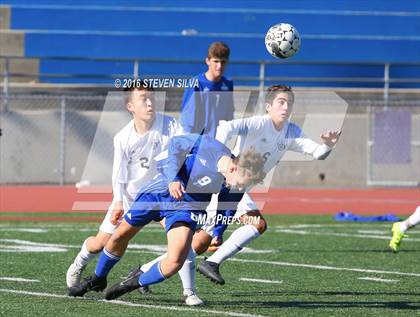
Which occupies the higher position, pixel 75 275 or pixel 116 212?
pixel 116 212

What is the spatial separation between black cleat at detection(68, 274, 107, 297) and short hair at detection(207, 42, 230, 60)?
3.03 metres

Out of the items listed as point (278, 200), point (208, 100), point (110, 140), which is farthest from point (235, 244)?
point (110, 140)

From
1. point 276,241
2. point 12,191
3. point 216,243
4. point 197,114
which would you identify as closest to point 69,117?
point 12,191

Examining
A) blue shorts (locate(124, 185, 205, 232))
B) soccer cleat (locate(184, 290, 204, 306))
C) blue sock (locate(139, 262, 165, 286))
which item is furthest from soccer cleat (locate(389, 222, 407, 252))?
blue sock (locate(139, 262, 165, 286))

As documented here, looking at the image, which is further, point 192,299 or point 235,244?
point 235,244

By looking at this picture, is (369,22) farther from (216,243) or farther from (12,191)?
(216,243)

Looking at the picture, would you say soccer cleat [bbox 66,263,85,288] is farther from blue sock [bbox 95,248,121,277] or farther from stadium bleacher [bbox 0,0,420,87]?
stadium bleacher [bbox 0,0,420,87]

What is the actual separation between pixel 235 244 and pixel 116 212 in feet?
5.08

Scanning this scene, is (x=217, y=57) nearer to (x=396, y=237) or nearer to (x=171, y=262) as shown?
(x=396, y=237)

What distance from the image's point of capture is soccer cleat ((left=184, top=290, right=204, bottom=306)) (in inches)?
315

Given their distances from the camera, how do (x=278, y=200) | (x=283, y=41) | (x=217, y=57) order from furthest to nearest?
(x=278, y=200)
(x=283, y=41)
(x=217, y=57)

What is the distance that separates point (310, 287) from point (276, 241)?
4056 millimetres

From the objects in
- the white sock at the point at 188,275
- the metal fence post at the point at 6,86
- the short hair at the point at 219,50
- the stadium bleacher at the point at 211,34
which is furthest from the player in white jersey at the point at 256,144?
the stadium bleacher at the point at 211,34

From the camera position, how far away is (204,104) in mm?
11312
